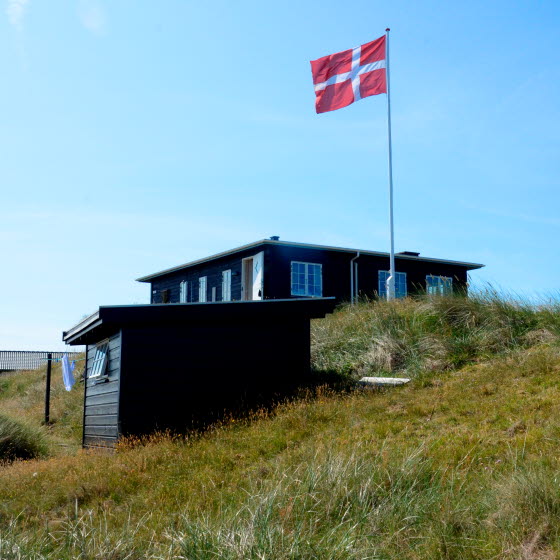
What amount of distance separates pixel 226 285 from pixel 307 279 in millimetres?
3836

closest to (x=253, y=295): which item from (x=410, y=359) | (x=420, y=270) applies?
(x=420, y=270)

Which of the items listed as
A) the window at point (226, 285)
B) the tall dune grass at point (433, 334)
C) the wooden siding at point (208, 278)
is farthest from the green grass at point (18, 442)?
the window at point (226, 285)

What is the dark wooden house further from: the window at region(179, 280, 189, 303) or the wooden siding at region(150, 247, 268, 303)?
the window at region(179, 280, 189, 303)

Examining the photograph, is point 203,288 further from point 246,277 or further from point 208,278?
point 246,277

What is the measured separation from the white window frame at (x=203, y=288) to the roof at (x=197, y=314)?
14957 millimetres

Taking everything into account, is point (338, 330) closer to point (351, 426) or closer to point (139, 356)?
point (139, 356)

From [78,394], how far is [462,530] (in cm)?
1608

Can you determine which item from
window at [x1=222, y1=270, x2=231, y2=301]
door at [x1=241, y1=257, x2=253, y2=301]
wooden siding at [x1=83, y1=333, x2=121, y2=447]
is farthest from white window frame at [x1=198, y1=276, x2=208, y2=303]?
wooden siding at [x1=83, y1=333, x2=121, y2=447]

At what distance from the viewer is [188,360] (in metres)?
12.8

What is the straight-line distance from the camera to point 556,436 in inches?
297

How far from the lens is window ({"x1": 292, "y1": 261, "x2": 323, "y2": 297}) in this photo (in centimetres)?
2583

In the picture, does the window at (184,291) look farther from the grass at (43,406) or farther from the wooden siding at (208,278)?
the grass at (43,406)

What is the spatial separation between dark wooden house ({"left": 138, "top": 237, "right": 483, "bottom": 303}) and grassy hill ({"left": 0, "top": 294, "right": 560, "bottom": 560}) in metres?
10.4

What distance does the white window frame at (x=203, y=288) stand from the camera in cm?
2973
